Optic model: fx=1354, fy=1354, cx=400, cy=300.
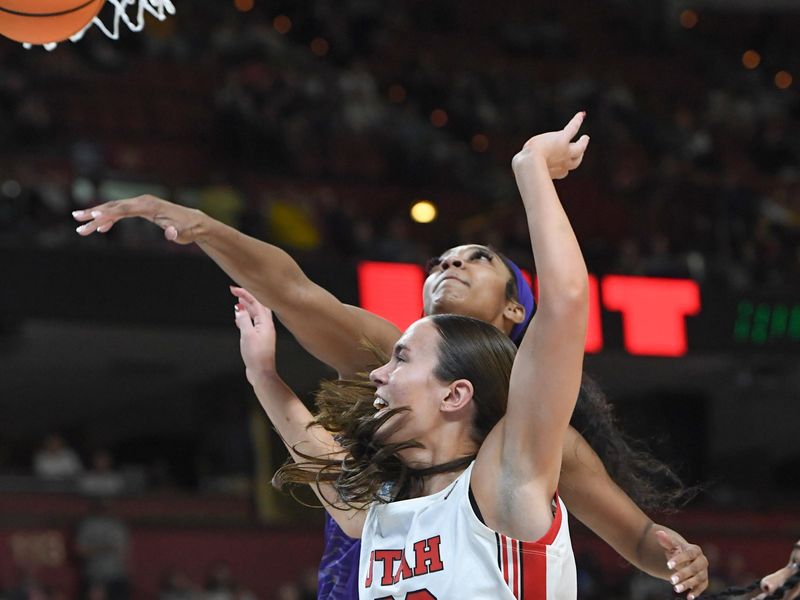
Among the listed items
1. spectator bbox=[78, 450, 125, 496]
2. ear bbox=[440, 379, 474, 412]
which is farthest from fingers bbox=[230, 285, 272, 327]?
spectator bbox=[78, 450, 125, 496]

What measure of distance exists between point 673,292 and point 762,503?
467 cm

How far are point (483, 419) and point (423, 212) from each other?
452 inches

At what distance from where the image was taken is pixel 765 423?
1830cm

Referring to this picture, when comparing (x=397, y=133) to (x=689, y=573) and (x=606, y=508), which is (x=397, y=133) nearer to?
(x=606, y=508)

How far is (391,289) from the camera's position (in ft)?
35.6

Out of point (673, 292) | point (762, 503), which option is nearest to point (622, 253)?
point (673, 292)

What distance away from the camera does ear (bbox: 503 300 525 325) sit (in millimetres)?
3926

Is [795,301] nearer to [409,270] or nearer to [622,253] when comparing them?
[622,253]

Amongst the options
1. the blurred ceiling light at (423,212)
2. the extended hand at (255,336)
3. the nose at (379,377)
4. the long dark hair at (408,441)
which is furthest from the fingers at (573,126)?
the blurred ceiling light at (423,212)

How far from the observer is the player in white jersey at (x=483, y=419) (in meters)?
2.55

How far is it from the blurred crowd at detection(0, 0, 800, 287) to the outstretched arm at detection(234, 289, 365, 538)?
26.8 ft

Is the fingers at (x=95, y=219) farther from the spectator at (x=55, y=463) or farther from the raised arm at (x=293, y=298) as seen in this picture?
the spectator at (x=55, y=463)

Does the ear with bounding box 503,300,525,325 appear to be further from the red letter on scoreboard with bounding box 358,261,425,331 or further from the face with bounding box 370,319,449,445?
the red letter on scoreboard with bounding box 358,261,425,331

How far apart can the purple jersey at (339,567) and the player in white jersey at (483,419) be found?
1.10 feet
